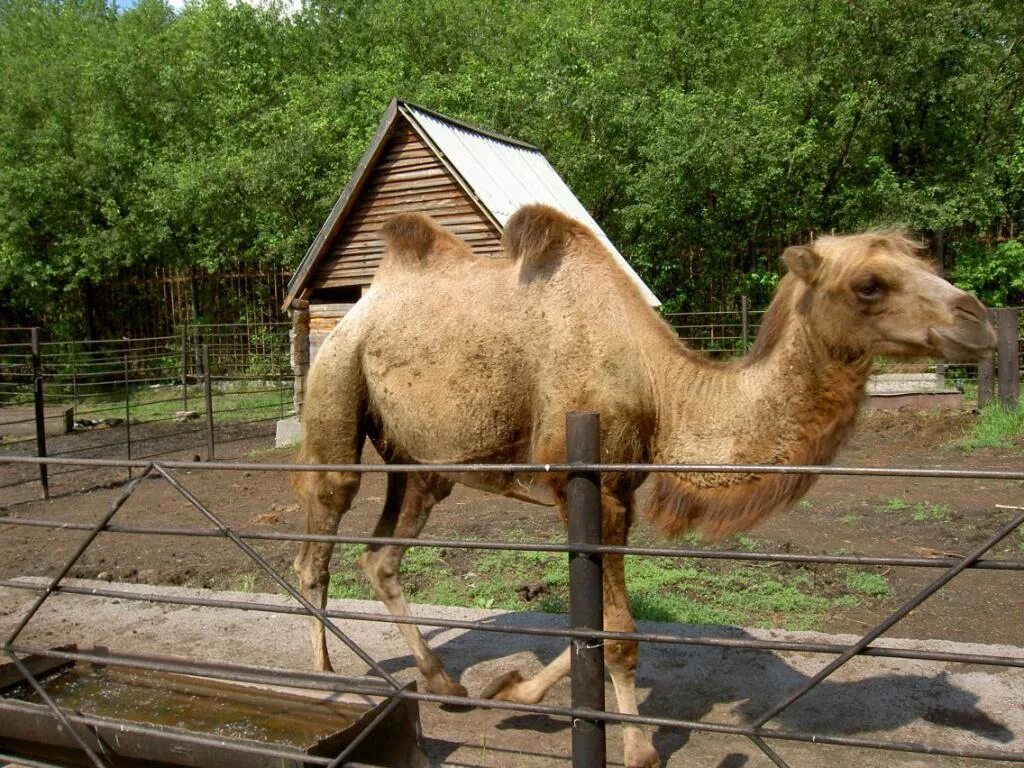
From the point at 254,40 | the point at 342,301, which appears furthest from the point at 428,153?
the point at 254,40

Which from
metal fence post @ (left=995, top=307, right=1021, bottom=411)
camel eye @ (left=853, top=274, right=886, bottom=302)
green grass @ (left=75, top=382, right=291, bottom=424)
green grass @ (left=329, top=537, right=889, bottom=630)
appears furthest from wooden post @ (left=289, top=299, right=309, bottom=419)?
camel eye @ (left=853, top=274, right=886, bottom=302)

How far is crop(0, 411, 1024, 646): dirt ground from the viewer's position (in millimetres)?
5934

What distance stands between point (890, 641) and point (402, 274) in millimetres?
Answer: 3356

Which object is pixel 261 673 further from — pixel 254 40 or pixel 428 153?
pixel 254 40

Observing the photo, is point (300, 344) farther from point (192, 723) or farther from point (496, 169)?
point (192, 723)

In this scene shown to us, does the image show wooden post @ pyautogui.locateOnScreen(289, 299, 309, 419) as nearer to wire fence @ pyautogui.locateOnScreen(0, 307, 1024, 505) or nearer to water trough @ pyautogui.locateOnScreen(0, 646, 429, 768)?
wire fence @ pyautogui.locateOnScreen(0, 307, 1024, 505)

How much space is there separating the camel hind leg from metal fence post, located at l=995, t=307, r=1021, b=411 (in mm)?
10603

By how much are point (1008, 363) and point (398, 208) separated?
30.7 ft

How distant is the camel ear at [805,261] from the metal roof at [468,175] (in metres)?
8.39

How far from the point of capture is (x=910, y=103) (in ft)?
57.8

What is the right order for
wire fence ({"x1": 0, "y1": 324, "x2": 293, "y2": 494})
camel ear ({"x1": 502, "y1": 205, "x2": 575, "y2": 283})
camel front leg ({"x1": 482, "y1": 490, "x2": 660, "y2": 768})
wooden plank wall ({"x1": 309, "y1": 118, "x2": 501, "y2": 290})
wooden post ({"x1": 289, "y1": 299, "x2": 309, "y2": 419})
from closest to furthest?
1. camel front leg ({"x1": 482, "y1": 490, "x2": 660, "y2": 768})
2. camel ear ({"x1": 502, "y1": 205, "x2": 575, "y2": 283})
3. wooden plank wall ({"x1": 309, "y1": 118, "x2": 501, "y2": 290})
4. wire fence ({"x1": 0, "y1": 324, "x2": 293, "y2": 494})
5. wooden post ({"x1": 289, "y1": 299, "x2": 309, "y2": 419})

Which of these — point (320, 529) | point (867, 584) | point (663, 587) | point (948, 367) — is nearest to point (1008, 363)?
point (948, 367)

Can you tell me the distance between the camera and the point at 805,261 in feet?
11.7

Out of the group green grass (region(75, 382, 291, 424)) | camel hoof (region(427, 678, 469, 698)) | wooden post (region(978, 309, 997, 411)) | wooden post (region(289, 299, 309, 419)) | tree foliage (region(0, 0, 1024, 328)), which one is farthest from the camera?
tree foliage (region(0, 0, 1024, 328))
